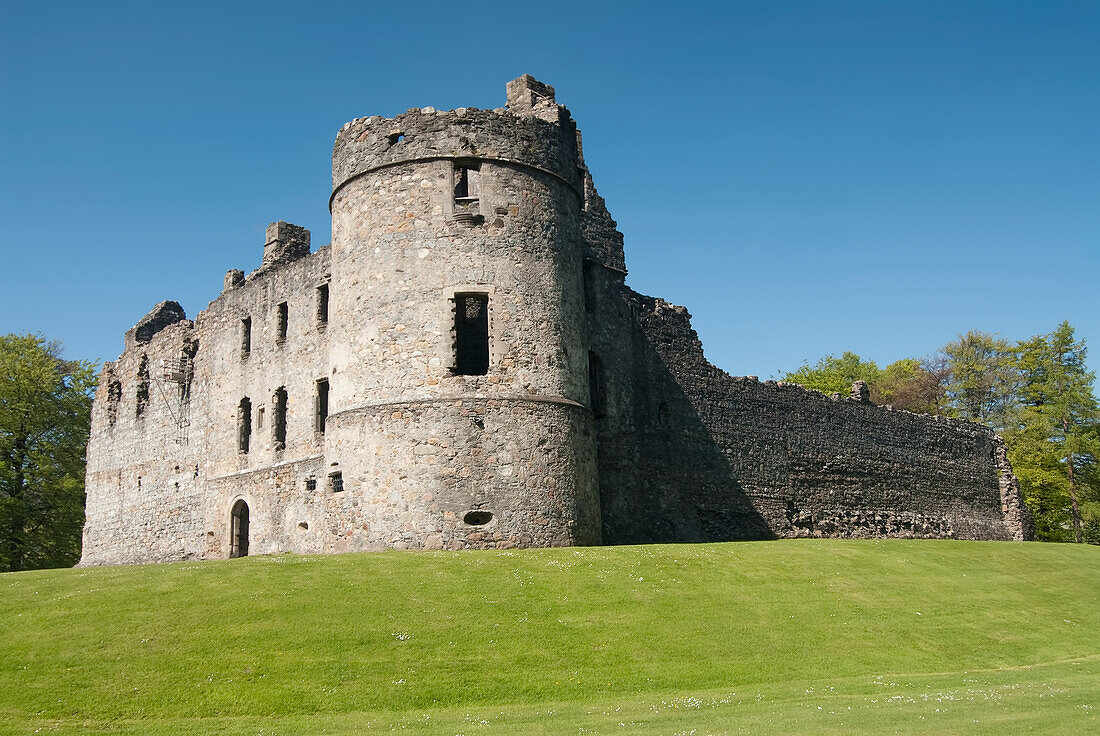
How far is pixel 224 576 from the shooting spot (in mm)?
15805

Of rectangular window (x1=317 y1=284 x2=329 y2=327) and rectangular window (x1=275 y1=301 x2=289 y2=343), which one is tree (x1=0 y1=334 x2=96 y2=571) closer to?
rectangular window (x1=275 y1=301 x2=289 y2=343)

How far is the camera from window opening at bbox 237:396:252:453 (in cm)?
2794

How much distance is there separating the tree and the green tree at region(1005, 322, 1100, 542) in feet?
119

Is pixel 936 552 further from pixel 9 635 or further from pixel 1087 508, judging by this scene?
pixel 1087 508

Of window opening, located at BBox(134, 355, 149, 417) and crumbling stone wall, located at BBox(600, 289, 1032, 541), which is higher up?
window opening, located at BBox(134, 355, 149, 417)

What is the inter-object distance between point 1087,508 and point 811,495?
56.3ft

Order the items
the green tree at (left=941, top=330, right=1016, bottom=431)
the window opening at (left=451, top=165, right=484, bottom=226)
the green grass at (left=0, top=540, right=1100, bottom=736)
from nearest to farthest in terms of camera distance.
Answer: the green grass at (left=0, top=540, right=1100, bottom=736) < the window opening at (left=451, top=165, right=484, bottom=226) < the green tree at (left=941, top=330, right=1016, bottom=431)

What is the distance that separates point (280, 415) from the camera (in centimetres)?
2683

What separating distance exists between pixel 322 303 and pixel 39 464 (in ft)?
54.0

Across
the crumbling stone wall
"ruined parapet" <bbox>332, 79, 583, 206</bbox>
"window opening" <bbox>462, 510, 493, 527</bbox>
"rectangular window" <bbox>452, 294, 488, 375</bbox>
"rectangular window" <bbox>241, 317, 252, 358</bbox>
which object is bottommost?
"window opening" <bbox>462, 510, 493, 527</bbox>

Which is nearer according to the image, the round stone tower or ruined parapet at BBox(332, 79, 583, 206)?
the round stone tower

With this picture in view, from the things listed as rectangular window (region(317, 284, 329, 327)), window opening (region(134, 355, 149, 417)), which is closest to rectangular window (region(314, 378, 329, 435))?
rectangular window (region(317, 284, 329, 327))

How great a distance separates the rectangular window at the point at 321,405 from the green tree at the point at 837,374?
133ft

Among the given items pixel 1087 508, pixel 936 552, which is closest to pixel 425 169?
pixel 936 552
